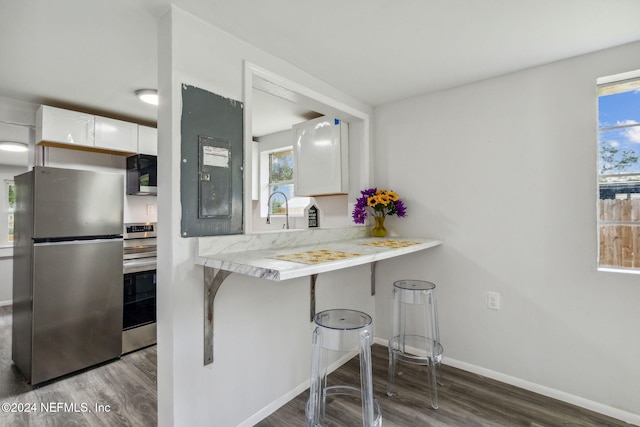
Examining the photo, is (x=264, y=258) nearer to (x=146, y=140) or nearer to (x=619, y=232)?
(x=619, y=232)

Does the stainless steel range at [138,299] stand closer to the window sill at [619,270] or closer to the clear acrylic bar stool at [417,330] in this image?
the clear acrylic bar stool at [417,330]

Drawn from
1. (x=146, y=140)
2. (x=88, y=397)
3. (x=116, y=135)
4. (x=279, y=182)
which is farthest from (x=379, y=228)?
(x=116, y=135)

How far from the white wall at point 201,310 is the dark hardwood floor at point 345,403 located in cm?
30

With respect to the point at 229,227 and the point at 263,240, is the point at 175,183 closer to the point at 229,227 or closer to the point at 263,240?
the point at 229,227

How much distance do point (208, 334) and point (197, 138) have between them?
3.20 feet

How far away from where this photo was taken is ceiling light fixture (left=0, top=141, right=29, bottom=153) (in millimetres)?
2604

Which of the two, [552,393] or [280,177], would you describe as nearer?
[552,393]

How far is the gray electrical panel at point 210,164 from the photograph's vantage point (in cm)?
148

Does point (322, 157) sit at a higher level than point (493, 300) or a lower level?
higher

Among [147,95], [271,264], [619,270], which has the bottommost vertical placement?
[619,270]

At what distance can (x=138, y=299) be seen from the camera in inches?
111

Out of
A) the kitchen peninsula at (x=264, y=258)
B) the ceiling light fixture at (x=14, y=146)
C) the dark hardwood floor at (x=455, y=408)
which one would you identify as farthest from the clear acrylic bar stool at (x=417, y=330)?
the ceiling light fixture at (x=14, y=146)

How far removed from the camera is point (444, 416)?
1.80 meters

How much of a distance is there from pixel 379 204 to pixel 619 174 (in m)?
1.50
